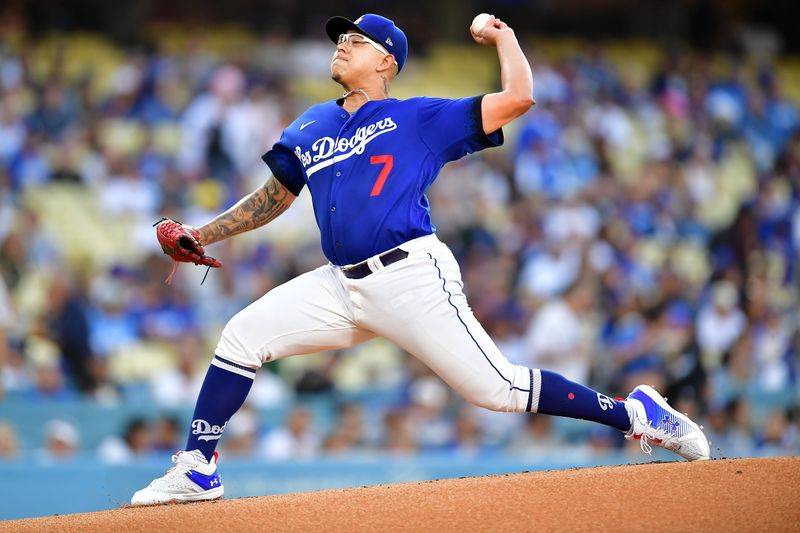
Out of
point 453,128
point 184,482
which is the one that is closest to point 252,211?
point 453,128

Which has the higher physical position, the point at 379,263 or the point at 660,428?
the point at 379,263

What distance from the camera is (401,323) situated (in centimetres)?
443

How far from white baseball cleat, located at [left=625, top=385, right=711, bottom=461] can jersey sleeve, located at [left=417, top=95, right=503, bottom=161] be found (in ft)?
4.25

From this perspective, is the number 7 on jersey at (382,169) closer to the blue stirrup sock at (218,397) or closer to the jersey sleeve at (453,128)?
the jersey sleeve at (453,128)

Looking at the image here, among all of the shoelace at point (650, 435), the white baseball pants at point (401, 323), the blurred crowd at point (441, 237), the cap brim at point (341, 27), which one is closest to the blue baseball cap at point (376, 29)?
the cap brim at point (341, 27)

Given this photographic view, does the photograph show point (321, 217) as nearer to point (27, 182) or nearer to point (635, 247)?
point (27, 182)

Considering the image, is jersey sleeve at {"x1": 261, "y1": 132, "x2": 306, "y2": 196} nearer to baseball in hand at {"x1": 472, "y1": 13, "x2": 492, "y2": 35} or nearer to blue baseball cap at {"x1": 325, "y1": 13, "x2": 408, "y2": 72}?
blue baseball cap at {"x1": 325, "y1": 13, "x2": 408, "y2": 72}

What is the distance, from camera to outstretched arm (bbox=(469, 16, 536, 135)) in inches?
170

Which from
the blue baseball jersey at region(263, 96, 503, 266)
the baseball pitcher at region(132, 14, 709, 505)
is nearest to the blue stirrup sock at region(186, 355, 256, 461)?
the baseball pitcher at region(132, 14, 709, 505)

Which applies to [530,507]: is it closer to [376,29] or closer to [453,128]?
[453,128]

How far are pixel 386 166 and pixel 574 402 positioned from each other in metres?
1.23

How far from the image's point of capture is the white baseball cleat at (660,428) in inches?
189

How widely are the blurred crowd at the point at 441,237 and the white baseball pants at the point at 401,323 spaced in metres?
4.03

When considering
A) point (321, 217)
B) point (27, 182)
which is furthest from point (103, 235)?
point (321, 217)
